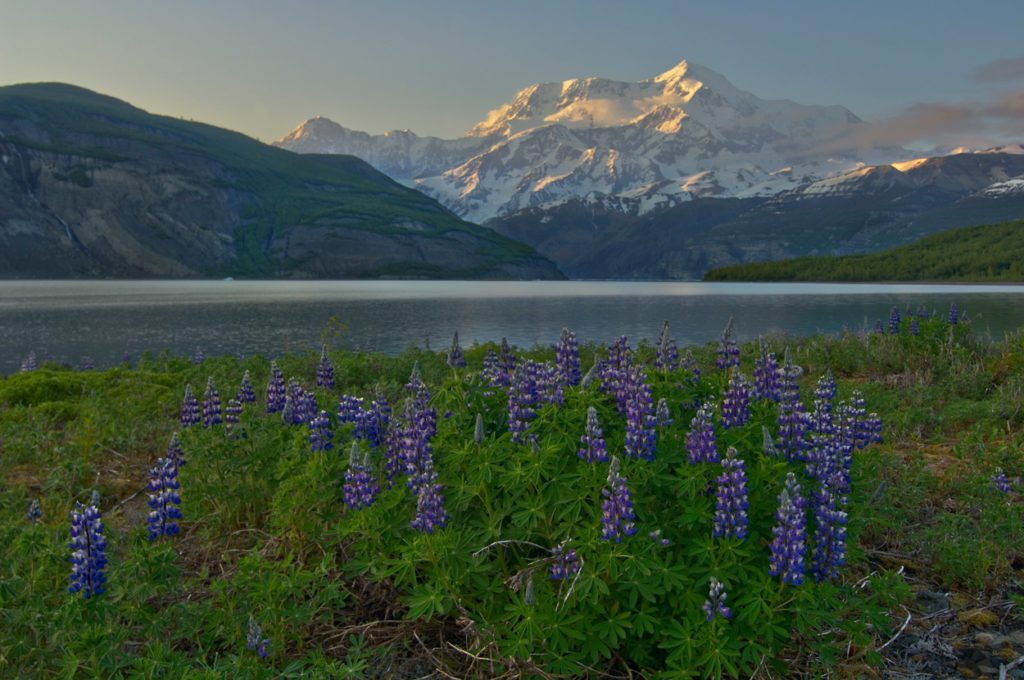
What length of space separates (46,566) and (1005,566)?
27.9 ft

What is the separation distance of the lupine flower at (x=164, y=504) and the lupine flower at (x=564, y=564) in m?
3.37

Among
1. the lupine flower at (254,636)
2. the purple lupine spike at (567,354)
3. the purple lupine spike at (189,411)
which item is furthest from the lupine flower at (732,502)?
the purple lupine spike at (189,411)

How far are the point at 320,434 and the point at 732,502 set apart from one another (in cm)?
391

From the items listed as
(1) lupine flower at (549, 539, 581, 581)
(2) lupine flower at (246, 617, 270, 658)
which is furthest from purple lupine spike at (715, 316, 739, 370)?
(2) lupine flower at (246, 617, 270, 658)

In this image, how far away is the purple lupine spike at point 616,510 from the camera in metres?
4.00

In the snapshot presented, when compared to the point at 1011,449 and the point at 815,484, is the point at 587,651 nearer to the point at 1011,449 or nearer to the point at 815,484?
the point at 815,484

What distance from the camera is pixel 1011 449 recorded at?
8469 millimetres

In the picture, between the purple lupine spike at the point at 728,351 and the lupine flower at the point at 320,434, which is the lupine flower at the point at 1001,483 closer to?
the purple lupine spike at the point at 728,351

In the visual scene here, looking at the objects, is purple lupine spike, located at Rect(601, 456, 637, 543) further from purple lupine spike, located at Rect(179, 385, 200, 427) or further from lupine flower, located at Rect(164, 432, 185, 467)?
purple lupine spike, located at Rect(179, 385, 200, 427)

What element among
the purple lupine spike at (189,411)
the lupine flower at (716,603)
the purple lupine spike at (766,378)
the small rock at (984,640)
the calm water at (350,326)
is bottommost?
the calm water at (350,326)

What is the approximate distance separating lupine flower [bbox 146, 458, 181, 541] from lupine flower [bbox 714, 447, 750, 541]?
4.50 meters

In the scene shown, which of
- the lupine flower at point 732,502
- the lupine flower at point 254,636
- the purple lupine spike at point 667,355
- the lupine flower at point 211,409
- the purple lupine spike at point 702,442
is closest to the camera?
the lupine flower at point 732,502

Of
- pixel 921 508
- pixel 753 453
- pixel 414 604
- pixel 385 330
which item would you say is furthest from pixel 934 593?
pixel 385 330

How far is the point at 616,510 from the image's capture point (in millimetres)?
Answer: 4105
